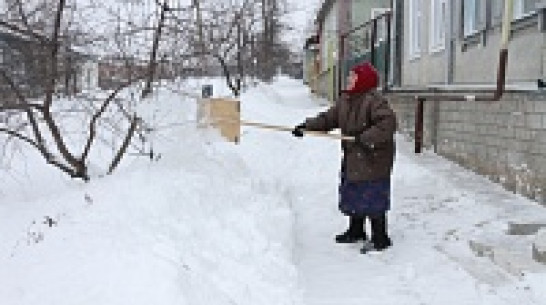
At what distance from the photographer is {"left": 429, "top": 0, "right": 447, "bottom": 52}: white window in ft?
33.1

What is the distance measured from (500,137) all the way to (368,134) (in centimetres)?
242

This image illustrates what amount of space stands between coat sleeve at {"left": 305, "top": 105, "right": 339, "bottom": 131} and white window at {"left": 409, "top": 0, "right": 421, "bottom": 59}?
678 centimetres

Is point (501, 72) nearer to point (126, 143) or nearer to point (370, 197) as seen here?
point (370, 197)

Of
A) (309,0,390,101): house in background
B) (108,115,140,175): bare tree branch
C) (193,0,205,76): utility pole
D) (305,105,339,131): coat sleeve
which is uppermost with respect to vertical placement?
(309,0,390,101): house in background

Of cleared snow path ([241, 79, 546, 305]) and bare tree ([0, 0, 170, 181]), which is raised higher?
bare tree ([0, 0, 170, 181])

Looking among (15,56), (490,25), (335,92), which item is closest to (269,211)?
(15,56)

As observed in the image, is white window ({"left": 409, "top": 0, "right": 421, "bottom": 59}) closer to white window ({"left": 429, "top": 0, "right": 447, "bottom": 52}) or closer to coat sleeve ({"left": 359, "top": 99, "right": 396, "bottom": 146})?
white window ({"left": 429, "top": 0, "right": 447, "bottom": 52})

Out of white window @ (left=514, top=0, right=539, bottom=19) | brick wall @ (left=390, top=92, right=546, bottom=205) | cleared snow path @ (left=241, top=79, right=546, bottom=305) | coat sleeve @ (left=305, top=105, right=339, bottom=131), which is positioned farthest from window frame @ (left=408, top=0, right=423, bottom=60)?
coat sleeve @ (left=305, top=105, right=339, bottom=131)

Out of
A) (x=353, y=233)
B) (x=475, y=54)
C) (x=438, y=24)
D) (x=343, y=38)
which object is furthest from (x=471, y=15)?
(x=343, y=38)

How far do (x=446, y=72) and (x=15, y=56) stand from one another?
610 centimetres

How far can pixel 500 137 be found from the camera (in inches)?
261

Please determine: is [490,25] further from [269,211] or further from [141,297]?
[141,297]

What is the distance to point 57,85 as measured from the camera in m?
6.40

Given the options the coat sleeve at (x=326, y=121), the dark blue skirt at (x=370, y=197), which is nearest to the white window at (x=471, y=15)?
the coat sleeve at (x=326, y=121)
